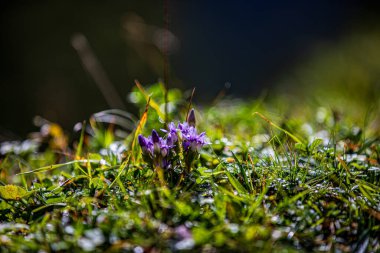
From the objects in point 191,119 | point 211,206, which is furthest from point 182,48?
point 211,206

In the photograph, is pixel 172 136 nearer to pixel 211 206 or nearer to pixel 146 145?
pixel 146 145

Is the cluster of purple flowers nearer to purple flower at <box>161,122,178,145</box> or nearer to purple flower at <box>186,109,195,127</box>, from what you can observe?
purple flower at <box>161,122,178,145</box>

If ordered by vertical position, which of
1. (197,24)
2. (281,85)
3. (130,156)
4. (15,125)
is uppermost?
(197,24)

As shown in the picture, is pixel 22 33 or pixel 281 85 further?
pixel 22 33

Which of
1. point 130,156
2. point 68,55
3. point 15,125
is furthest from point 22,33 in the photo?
point 130,156

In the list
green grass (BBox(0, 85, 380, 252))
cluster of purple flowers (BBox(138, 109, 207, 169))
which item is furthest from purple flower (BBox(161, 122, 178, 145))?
green grass (BBox(0, 85, 380, 252))

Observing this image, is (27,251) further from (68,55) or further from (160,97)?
(68,55)

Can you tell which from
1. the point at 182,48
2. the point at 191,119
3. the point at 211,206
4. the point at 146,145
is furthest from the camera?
the point at 182,48
